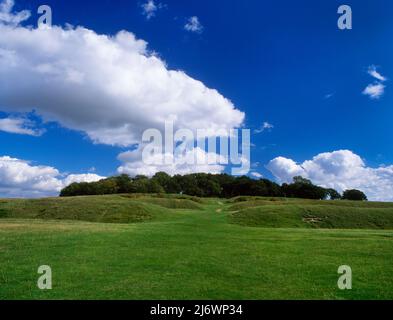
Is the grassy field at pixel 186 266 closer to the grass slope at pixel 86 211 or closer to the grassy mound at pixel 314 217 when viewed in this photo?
the grassy mound at pixel 314 217

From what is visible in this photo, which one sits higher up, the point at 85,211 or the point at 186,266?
the point at 85,211

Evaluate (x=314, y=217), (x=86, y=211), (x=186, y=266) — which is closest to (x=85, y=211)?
(x=86, y=211)

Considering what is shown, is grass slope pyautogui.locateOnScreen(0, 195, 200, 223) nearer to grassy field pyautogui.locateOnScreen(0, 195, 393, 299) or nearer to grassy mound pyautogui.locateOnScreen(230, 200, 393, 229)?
grassy mound pyautogui.locateOnScreen(230, 200, 393, 229)

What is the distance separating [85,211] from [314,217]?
45.2 metres

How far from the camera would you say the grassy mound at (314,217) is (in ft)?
231

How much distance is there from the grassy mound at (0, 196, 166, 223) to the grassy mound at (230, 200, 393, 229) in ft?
59.8

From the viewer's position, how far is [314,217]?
7525 centimetres

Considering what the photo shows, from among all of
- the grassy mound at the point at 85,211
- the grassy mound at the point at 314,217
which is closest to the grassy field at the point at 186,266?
the grassy mound at the point at 314,217

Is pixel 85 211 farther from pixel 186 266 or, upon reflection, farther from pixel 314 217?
pixel 186 266

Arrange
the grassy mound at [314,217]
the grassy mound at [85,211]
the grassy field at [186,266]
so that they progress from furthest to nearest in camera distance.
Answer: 1. the grassy mound at [85,211]
2. the grassy mound at [314,217]
3. the grassy field at [186,266]

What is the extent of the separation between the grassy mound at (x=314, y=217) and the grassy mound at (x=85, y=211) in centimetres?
1822

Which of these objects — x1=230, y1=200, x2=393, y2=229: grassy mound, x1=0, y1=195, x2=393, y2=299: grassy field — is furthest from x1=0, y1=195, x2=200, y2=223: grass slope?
x1=0, y1=195, x2=393, y2=299: grassy field

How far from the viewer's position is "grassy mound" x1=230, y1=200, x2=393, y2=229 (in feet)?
231
